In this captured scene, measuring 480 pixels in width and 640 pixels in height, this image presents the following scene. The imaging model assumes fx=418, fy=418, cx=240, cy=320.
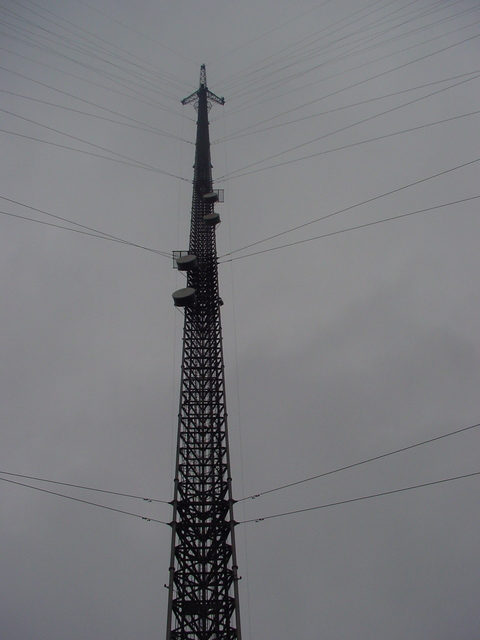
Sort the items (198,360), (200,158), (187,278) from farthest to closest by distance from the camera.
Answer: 1. (200,158)
2. (187,278)
3. (198,360)

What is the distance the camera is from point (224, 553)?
1859 centimetres

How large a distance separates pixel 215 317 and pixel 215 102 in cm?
2940

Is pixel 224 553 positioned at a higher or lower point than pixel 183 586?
higher

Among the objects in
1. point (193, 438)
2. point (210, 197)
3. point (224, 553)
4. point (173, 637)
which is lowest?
point (173, 637)

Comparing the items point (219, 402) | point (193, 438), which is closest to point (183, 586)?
point (193, 438)

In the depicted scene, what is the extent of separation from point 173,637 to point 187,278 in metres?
19.1

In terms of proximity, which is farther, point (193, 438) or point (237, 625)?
point (193, 438)

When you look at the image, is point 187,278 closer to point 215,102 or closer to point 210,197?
point 210,197

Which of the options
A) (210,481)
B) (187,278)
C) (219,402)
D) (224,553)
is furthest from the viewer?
(187,278)

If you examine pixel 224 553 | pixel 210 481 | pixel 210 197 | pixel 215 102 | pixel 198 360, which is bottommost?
pixel 224 553

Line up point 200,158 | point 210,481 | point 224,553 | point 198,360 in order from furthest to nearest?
point 200,158 → point 198,360 → point 210,481 → point 224,553

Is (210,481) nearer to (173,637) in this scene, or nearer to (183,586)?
(183,586)

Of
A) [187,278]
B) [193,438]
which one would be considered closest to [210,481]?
[193,438]

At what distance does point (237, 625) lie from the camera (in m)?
16.8
